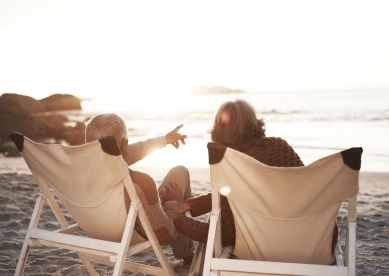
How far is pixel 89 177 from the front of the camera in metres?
Answer: 2.58

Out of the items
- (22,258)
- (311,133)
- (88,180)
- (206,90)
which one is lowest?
(311,133)

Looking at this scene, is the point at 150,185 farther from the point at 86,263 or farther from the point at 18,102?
the point at 18,102

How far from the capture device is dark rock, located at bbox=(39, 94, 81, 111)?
145ft

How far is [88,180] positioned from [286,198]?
1.08m

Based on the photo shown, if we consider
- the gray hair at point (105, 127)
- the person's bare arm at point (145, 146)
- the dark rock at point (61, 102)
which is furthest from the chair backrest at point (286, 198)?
the dark rock at point (61, 102)

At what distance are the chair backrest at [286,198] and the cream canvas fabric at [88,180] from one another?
58cm

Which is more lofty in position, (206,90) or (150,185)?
(206,90)

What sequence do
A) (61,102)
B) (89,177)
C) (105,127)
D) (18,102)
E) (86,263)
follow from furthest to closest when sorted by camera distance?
(61,102) → (18,102) → (86,263) → (105,127) → (89,177)

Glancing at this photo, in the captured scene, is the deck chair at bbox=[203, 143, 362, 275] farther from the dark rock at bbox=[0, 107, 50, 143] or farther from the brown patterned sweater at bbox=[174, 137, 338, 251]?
the dark rock at bbox=[0, 107, 50, 143]

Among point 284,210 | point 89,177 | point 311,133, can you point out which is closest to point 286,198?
point 284,210

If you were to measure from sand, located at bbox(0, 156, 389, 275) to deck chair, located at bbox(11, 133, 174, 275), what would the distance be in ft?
3.45

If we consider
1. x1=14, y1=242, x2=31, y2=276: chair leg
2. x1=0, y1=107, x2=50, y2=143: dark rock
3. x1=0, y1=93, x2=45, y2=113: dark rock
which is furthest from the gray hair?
x1=0, y1=93, x2=45, y2=113: dark rock

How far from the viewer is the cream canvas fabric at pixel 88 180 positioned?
2504 mm

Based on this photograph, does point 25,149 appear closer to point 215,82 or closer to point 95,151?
point 95,151
